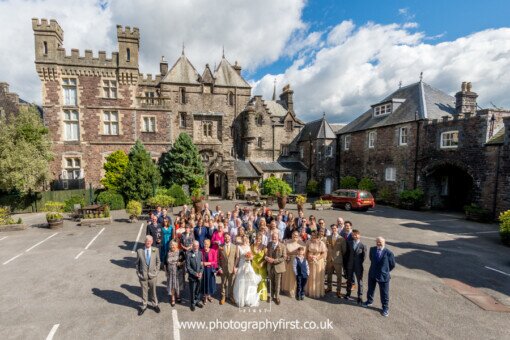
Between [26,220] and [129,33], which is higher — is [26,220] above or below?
below

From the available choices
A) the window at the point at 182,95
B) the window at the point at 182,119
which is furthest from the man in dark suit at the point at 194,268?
the window at the point at 182,95

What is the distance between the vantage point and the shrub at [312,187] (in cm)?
3258

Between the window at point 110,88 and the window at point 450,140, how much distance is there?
98.7 feet

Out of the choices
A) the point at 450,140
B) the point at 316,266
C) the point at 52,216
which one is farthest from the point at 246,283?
the point at 450,140

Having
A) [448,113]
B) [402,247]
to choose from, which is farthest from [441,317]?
[448,113]

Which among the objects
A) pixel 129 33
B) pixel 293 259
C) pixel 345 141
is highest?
pixel 129 33

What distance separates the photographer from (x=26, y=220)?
57.2ft

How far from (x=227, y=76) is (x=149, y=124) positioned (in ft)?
40.6

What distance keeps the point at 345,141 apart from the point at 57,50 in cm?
3099

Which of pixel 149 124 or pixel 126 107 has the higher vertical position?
pixel 126 107

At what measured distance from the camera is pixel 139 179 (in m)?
20.8

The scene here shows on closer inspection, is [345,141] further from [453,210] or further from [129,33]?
[129,33]

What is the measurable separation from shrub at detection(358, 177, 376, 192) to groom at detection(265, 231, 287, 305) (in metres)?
21.8

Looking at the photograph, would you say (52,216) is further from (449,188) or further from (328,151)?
(449,188)
